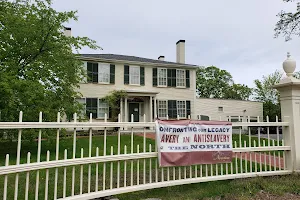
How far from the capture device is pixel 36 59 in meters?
9.03

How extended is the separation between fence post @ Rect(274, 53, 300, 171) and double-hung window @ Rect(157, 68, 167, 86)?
43.2ft

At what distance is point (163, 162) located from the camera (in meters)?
3.78

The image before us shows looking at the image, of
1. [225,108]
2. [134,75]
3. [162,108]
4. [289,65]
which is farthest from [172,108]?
[289,65]

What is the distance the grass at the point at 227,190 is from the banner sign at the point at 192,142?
49 centimetres

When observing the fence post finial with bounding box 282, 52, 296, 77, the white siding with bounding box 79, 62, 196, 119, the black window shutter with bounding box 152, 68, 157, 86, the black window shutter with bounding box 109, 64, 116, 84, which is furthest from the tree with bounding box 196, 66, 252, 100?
the fence post finial with bounding box 282, 52, 296, 77

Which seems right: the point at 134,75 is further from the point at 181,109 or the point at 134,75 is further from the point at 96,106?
the point at 181,109

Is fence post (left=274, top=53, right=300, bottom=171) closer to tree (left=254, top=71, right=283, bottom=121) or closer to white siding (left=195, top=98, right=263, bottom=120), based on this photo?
white siding (left=195, top=98, right=263, bottom=120)

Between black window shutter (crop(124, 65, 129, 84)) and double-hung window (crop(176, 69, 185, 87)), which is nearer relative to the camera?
black window shutter (crop(124, 65, 129, 84))

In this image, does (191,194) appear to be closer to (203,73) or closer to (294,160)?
(294,160)

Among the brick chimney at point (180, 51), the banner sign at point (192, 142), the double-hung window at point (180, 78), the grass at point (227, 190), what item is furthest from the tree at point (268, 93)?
the banner sign at point (192, 142)

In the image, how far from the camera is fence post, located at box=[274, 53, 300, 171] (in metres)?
4.82

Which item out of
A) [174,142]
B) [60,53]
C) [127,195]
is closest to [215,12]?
[60,53]

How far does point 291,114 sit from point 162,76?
13575mm

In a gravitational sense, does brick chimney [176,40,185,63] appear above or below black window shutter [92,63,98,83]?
above
